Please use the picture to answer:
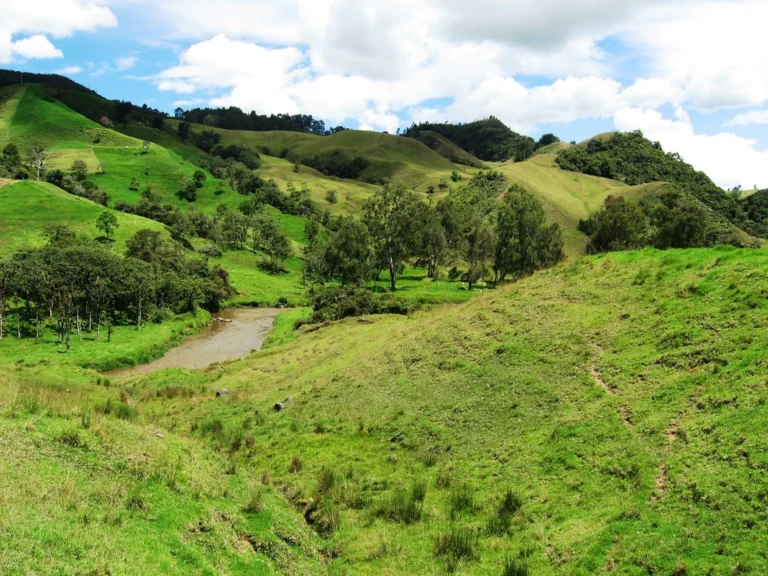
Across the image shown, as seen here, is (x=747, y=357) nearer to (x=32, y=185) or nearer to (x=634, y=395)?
(x=634, y=395)

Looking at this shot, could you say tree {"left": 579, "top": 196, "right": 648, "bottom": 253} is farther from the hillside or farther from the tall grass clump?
the tall grass clump

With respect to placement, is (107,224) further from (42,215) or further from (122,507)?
(122,507)

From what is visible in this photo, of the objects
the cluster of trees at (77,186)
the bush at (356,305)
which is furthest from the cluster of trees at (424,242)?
the cluster of trees at (77,186)

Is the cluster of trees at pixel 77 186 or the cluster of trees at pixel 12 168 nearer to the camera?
the cluster of trees at pixel 12 168

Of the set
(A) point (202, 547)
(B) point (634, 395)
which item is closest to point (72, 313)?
(A) point (202, 547)

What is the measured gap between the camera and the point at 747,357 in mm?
18125

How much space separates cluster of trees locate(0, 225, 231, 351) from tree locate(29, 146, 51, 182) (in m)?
81.0

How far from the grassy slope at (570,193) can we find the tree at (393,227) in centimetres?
5180

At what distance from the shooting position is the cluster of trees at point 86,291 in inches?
2549

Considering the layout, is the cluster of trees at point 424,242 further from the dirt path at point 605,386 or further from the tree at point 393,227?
the dirt path at point 605,386

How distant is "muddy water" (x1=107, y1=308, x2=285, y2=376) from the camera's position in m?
60.3

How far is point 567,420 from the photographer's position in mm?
20062

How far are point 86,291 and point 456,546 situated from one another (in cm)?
6980

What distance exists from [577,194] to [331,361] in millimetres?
165021
